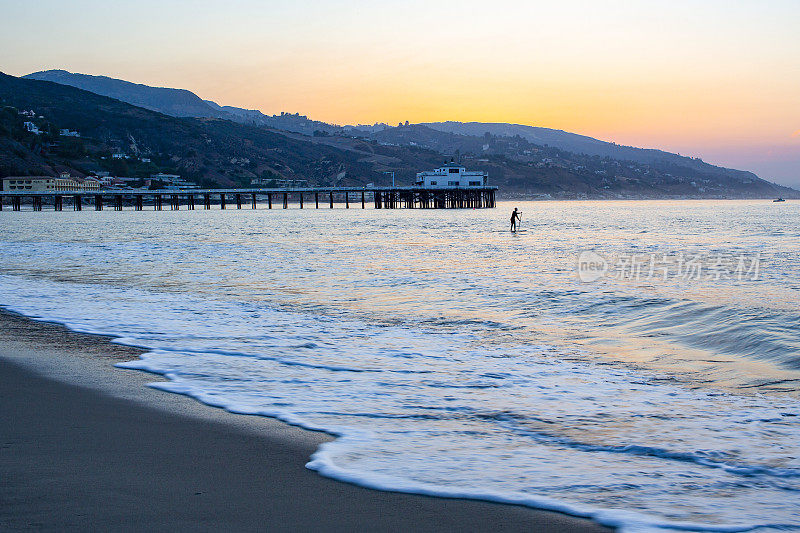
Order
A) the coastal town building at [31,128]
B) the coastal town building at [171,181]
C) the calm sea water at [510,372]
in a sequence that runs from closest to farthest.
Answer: the calm sea water at [510,372]
the coastal town building at [171,181]
the coastal town building at [31,128]

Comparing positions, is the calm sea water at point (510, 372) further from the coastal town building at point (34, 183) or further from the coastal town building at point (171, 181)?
the coastal town building at point (171, 181)

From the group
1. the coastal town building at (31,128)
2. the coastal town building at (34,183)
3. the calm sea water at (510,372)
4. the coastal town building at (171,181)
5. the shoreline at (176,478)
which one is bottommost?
the calm sea water at (510,372)

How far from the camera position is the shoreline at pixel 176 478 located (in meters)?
3.56

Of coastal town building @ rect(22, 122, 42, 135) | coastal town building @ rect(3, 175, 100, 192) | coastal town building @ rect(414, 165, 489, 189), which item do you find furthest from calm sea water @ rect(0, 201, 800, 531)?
coastal town building @ rect(22, 122, 42, 135)

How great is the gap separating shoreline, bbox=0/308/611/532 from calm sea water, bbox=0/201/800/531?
0.81 ft

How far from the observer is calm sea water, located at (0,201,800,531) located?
433 centimetres

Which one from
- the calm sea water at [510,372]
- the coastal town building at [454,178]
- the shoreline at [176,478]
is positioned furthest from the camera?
the coastal town building at [454,178]

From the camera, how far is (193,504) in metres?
3.72

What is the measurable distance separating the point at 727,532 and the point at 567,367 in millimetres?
4063

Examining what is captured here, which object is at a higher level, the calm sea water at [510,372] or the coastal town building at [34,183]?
the coastal town building at [34,183]

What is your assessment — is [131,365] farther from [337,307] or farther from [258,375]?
[337,307]

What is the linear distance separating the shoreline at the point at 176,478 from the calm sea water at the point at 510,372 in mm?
246

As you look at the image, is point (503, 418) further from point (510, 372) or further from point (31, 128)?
point (31, 128)

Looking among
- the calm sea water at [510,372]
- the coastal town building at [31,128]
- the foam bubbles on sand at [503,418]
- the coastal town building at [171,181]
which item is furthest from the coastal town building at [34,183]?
the foam bubbles on sand at [503,418]
